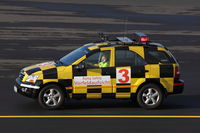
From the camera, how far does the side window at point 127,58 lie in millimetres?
14527

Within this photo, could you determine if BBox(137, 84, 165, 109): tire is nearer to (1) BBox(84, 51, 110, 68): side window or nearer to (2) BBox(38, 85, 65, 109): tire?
(1) BBox(84, 51, 110, 68): side window

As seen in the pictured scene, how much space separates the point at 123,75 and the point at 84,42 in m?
11.1

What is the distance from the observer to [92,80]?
47.2ft

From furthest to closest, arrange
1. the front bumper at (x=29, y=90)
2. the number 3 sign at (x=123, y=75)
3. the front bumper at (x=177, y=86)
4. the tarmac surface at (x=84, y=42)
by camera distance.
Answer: the front bumper at (x=177, y=86)
the number 3 sign at (x=123, y=75)
the front bumper at (x=29, y=90)
the tarmac surface at (x=84, y=42)

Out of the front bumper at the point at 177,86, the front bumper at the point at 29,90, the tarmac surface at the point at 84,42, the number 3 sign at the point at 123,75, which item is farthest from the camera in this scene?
the front bumper at the point at 177,86

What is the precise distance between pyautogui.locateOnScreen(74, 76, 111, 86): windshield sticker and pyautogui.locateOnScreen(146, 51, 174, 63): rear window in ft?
3.82

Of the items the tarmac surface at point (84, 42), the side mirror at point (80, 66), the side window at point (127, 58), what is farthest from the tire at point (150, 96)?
the side mirror at point (80, 66)

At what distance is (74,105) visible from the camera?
15.0 m

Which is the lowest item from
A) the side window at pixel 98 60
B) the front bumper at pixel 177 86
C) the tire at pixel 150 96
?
the tire at pixel 150 96

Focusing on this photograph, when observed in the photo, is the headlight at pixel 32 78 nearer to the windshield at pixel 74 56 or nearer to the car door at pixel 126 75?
the windshield at pixel 74 56

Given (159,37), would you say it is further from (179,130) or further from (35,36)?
(179,130)

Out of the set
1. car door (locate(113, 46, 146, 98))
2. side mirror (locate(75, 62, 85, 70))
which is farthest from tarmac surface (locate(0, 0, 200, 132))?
side mirror (locate(75, 62, 85, 70))

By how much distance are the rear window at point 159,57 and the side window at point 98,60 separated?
1011mm
